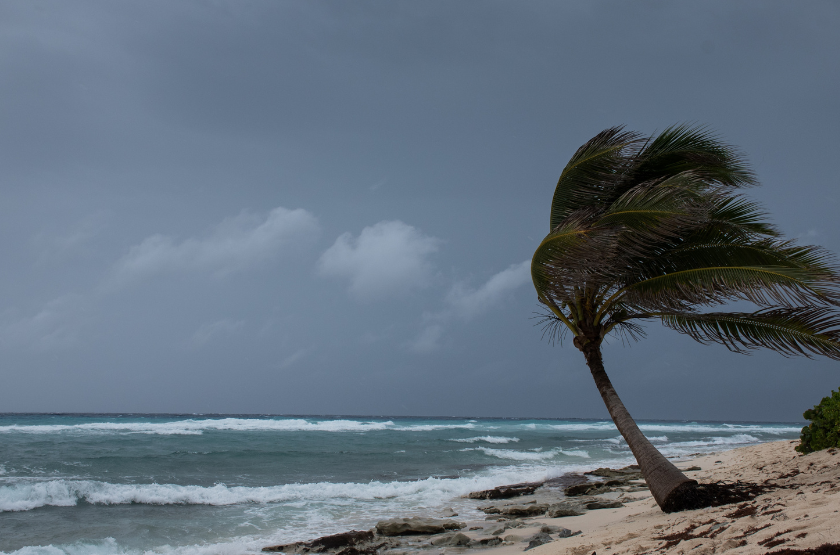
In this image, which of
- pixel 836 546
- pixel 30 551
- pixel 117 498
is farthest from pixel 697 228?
pixel 117 498

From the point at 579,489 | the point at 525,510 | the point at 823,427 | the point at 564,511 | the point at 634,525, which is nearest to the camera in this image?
the point at 634,525

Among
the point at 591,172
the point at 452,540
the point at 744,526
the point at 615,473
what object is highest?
the point at 591,172

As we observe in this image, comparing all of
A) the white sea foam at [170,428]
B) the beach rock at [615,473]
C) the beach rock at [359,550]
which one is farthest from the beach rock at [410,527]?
the white sea foam at [170,428]

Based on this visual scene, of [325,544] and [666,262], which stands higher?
[666,262]

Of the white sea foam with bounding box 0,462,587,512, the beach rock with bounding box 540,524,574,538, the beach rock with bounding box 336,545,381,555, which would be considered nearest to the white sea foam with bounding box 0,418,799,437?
the white sea foam with bounding box 0,462,587,512

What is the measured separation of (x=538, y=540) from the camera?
7.04m

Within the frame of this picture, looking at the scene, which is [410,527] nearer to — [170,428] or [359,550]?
[359,550]

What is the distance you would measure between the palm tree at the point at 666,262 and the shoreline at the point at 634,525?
1020 mm

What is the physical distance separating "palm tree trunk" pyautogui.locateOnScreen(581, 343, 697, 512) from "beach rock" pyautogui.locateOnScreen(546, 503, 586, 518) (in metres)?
2.44

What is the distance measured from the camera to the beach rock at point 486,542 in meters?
7.34

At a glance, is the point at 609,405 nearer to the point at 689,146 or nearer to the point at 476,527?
the point at 476,527

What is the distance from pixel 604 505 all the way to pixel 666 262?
489cm

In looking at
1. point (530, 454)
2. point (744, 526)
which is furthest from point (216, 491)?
point (530, 454)

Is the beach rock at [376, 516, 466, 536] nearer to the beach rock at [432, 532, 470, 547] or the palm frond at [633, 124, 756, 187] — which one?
the beach rock at [432, 532, 470, 547]
